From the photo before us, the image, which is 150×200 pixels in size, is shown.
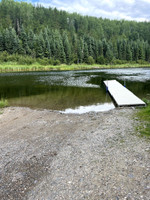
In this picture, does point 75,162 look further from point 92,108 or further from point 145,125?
point 92,108

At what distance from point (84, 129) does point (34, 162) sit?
3.34 meters

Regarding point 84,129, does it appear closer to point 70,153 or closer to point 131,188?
point 70,153

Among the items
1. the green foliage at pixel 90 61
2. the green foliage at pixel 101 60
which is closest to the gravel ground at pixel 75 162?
the green foliage at pixel 90 61

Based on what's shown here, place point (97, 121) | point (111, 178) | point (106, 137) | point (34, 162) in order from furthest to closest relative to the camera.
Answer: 1. point (97, 121)
2. point (106, 137)
3. point (34, 162)
4. point (111, 178)

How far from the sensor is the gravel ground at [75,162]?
3.77 metres

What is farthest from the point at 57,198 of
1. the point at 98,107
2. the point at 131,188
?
the point at 98,107

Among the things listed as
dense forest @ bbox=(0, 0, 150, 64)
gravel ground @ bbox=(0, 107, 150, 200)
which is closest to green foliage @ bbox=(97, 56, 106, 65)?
dense forest @ bbox=(0, 0, 150, 64)

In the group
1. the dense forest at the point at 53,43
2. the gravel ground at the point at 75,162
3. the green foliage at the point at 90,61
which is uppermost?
the dense forest at the point at 53,43

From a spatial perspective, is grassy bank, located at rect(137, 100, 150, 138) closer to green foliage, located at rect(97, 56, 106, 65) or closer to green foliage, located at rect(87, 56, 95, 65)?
green foliage, located at rect(87, 56, 95, 65)

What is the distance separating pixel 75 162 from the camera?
16.4 ft

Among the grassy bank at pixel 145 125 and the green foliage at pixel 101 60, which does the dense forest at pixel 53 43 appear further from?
the grassy bank at pixel 145 125

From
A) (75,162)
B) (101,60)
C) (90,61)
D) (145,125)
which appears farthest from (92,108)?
(101,60)

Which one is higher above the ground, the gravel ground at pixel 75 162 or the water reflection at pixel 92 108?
the water reflection at pixel 92 108

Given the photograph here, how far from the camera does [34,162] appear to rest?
16.9ft
